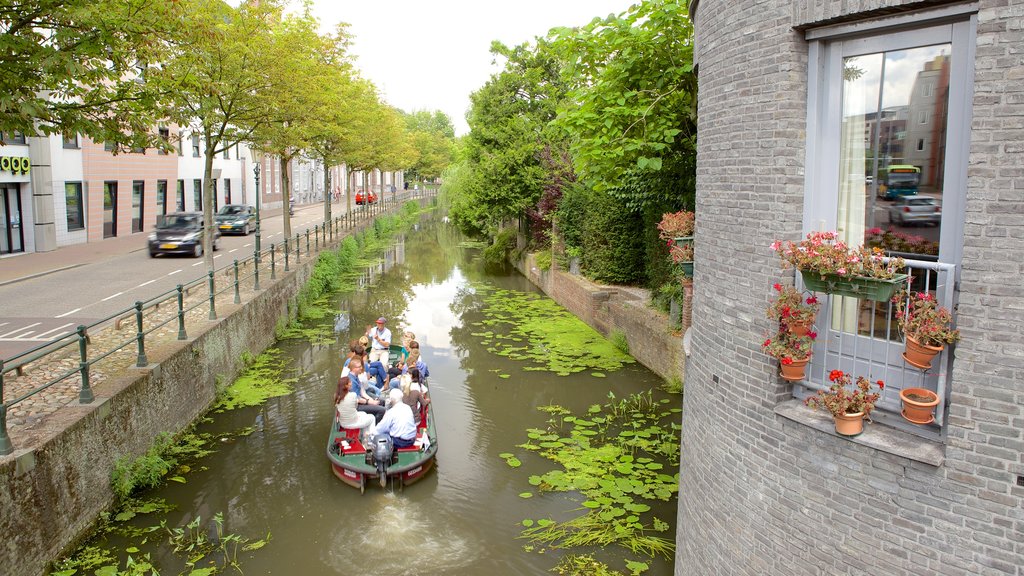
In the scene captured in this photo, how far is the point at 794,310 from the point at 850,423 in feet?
2.42

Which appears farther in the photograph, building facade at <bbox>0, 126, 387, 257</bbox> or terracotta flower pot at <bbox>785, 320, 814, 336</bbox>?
building facade at <bbox>0, 126, 387, 257</bbox>

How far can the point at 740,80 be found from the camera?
195 inches

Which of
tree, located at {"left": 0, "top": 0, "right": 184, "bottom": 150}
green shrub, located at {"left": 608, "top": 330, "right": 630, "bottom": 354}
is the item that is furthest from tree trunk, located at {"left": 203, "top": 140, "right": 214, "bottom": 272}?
green shrub, located at {"left": 608, "top": 330, "right": 630, "bottom": 354}

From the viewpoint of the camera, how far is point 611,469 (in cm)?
1057

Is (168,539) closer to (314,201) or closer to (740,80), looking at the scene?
(740,80)

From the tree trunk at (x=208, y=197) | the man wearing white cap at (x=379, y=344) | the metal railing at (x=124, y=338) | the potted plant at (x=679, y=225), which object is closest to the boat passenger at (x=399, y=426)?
the man wearing white cap at (x=379, y=344)

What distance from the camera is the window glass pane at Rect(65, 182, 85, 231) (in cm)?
2724

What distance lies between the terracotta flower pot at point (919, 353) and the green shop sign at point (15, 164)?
2612 cm

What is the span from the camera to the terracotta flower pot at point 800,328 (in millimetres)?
4480

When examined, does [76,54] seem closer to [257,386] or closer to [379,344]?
[379,344]

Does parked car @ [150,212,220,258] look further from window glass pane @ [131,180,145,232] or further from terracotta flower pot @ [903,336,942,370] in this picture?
terracotta flower pot @ [903,336,942,370]

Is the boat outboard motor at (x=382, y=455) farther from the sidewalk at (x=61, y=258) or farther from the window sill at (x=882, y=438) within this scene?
the sidewalk at (x=61, y=258)

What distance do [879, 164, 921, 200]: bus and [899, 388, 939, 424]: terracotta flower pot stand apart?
113 cm

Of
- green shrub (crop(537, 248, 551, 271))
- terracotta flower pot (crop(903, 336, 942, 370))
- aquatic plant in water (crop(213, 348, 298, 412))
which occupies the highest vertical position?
terracotta flower pot (crop(903, 336, 942, 370))
